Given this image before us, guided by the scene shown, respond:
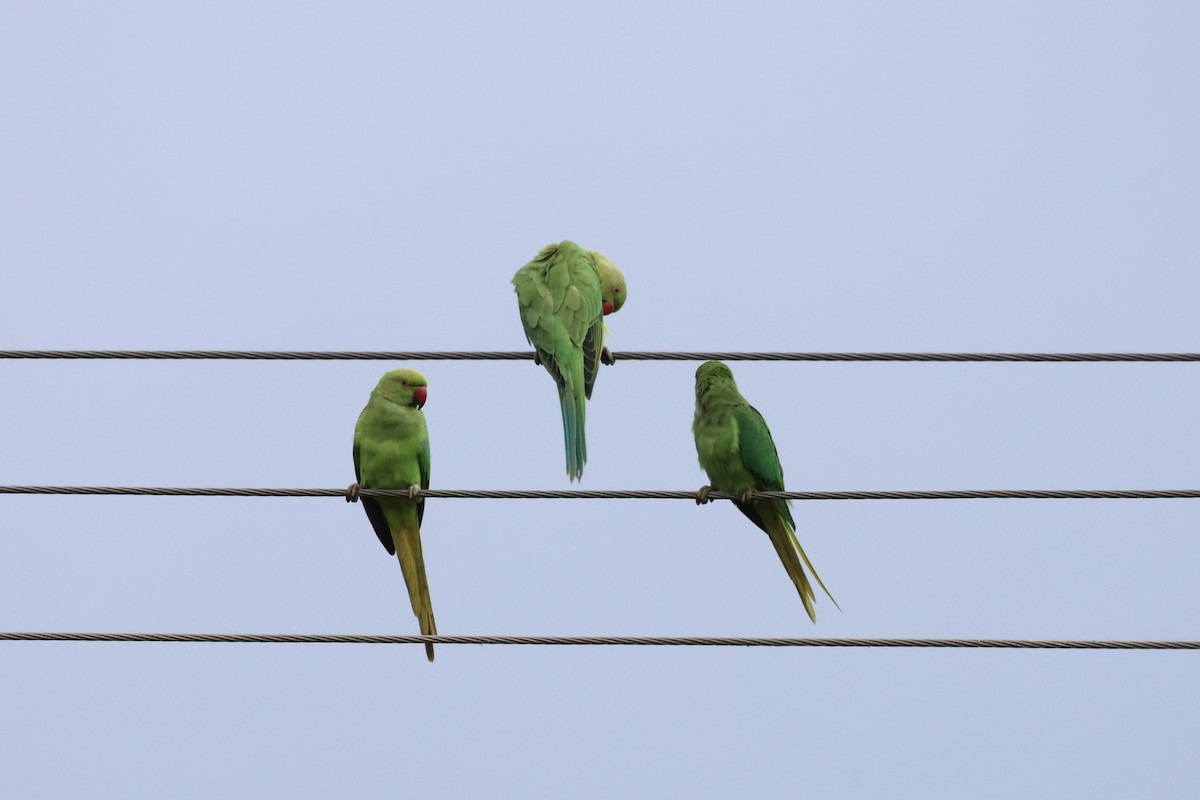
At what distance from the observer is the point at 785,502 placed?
693 cm

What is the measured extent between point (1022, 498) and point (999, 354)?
604 mm

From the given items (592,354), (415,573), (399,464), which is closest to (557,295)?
(592,354)

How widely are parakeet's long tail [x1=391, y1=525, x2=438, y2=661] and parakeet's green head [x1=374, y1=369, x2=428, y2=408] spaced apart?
1.98ft

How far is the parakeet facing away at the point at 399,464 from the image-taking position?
23.7ft

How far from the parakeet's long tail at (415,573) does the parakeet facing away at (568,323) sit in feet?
2.97

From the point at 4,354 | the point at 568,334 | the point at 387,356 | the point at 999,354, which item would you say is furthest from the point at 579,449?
the point at 4,354

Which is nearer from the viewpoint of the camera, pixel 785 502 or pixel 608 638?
pixel 608 638

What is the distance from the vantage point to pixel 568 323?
285 inches

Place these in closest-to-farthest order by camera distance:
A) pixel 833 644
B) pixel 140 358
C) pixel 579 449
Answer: pixel 833 644 → pixel 140 358 → pixel 579 449

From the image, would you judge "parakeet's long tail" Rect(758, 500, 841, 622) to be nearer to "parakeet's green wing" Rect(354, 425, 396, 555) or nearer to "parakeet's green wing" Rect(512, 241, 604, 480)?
"parakeet's green wing" Rect(512, 241, 604, 480)

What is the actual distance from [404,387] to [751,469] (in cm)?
171

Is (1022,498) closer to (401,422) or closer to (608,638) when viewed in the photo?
(608,638)

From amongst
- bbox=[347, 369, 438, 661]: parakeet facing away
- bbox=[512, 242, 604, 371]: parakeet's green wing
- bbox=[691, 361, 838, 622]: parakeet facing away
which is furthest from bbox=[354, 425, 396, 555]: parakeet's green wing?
bbox=[691, 361, 838, 622]: parakeet facing away

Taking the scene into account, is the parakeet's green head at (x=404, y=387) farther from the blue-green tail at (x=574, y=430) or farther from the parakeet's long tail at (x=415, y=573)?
the blue-green tail at (x=574, y=430)
